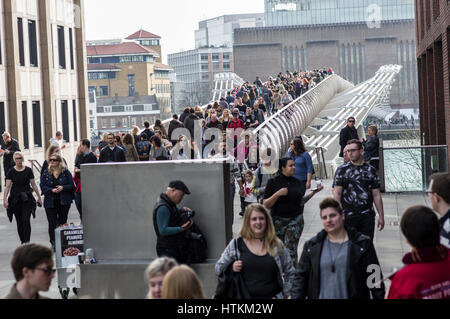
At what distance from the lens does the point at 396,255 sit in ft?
40.8

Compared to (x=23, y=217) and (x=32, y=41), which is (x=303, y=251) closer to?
(x=23, y=217)

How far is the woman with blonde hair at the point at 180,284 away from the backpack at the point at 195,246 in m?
4.52

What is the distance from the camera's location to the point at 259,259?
22.1ft

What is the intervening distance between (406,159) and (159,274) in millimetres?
16364

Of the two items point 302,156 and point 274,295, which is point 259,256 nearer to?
point 274,295

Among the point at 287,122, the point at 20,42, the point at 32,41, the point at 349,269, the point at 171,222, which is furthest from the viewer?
the point at 32,41

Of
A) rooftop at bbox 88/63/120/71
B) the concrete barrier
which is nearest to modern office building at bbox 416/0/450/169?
the concrete barrier

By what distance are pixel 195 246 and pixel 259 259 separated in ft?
9.40

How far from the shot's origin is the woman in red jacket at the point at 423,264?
5.03 metres

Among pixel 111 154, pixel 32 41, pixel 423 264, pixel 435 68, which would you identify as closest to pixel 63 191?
pixel 111 154

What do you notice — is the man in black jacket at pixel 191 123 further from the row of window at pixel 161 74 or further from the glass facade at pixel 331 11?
the row of window at pixel 161 74

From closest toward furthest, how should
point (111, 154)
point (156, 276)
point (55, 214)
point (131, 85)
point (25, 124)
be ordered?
1. point (156, 276)
2. point (55, 214)
3. point (111, 154)
4. point (25, 124)
5. point (131, 85)
